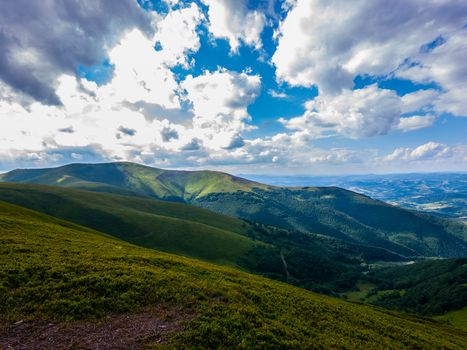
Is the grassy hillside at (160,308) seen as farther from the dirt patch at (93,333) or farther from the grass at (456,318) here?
the grass at (456,318)

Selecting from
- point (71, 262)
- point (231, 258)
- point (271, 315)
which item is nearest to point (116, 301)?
point (71, 262)

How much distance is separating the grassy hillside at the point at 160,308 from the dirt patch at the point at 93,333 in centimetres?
9

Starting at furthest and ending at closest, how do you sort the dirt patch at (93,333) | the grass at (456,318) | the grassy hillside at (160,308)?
the grass at (456,318), the grassy hillside at (160,308), the dirt patch at (93,333)

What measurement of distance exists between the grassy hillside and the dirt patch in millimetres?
90

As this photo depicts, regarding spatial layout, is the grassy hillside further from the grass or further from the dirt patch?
the grass

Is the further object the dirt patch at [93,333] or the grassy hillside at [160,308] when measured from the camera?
the grassy hillside at [160,308]

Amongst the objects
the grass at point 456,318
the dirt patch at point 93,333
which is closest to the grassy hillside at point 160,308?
the dirt patch at point 93,333

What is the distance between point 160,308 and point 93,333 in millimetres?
6496

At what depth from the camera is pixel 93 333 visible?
20547 mm

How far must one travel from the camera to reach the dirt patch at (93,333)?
746 inches

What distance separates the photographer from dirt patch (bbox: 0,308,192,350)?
1895 centimetres

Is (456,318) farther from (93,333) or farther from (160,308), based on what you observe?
(93,333)

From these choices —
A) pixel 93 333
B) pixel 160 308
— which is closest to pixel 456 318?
pixel 160 308

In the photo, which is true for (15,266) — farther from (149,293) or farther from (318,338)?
(318,338)
